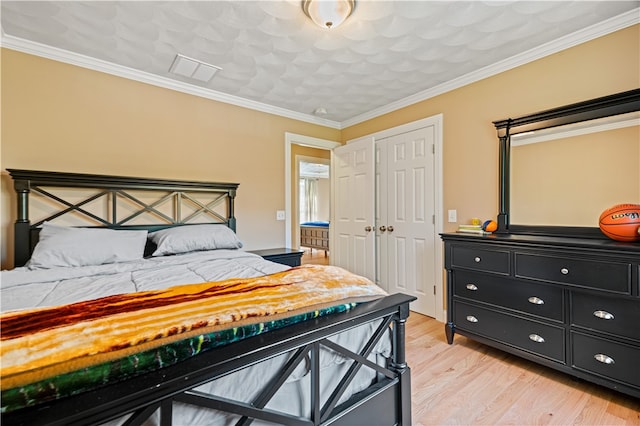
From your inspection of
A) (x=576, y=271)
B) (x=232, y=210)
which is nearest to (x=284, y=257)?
(x=232, y=210)

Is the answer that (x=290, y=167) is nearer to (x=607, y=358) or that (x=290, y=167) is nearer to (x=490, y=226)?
(x=490, y=226)

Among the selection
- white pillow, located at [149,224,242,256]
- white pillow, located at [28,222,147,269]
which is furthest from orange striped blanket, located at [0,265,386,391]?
white pillow, located at [149,224,242,256]

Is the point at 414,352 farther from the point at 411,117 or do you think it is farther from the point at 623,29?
the point at 623,29

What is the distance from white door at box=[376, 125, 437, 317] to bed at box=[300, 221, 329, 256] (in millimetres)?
3489

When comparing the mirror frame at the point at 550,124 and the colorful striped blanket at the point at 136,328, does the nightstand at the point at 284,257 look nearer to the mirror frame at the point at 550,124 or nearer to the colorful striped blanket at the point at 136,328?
the colorful striped blanket at the point at 136,328

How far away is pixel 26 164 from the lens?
7.32 ft

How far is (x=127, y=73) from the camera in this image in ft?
8.64

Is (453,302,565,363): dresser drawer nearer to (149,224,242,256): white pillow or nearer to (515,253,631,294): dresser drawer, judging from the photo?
(515,253,631,294): dresser drawer

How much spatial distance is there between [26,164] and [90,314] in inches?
84.8

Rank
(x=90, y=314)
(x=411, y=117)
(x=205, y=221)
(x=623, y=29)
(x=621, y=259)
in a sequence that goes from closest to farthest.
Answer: (x=90, y=314) → (x=621, y=259) → (x=623, y=29) → (x=205, y=221) → (x=411, y=117)

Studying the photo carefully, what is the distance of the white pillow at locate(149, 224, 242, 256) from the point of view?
7.74 ft

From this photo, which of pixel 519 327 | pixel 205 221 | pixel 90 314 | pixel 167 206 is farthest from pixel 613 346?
pixel 167 206

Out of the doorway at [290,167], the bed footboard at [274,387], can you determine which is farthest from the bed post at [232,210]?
the bed footboard at [274,387]

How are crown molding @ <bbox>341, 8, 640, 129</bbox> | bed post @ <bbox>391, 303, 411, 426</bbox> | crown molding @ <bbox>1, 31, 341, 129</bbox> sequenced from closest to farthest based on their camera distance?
bed post @ <bbox>391, 303, 411, 426</bbox> < crown molding @ <bbox>341, 8, 640, 129</bbox> < crown molding @ <bbox>1, 31, 341, 129</bbox>
